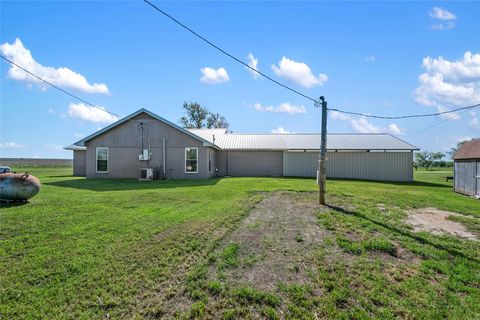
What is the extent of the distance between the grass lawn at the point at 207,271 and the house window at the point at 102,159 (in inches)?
506

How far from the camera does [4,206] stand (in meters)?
8.37

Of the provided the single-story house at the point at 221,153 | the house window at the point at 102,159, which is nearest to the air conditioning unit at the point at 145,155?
the single-story house at the point at 221,153

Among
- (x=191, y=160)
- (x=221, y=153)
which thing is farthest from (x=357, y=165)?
(x=191, y=160)

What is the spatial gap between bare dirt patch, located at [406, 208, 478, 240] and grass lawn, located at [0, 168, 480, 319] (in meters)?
0.30

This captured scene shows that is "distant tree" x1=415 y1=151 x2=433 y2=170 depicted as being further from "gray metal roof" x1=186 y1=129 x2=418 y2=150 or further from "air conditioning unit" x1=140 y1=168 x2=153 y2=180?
"air conditioning unit" x1=140 y1=168 x2=153 y2=180

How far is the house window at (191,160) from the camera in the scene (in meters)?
19.1

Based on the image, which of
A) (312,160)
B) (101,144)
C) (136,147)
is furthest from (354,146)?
(101,144)

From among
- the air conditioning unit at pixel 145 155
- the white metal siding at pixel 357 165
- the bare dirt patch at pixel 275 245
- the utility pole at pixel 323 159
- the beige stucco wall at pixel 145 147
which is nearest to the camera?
the bare dirt patch at pixel 275 245

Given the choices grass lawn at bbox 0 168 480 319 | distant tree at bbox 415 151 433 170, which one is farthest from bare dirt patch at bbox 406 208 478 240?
distant tree at bbox 415 151 433 170

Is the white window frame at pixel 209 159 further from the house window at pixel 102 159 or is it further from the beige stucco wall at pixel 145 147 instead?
the house window at pixel 102 159

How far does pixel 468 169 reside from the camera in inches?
598

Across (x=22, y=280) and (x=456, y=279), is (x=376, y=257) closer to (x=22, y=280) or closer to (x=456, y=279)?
(x=456, y=279)

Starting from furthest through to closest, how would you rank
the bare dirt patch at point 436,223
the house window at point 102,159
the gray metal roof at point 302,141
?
1. the gray metal roof at point 302,141
2. the house window at point 102,159
3. the bare dirt patch at point 436,223

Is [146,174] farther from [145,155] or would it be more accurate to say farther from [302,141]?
[302,141]
